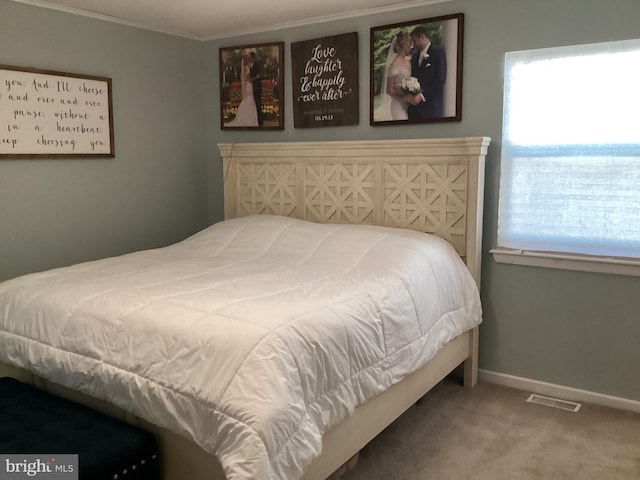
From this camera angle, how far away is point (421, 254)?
9.01 ft

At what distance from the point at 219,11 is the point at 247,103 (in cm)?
70

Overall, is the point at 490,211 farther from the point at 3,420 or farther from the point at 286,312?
the point at 3,420

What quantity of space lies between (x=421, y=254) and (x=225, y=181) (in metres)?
1.73

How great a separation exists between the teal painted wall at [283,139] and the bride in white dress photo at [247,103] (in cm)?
9

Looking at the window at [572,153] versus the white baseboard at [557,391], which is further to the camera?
the white baseboard at [557,391]

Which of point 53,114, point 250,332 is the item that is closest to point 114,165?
point 53,114

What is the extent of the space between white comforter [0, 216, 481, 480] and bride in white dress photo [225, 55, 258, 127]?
1290 millimetres

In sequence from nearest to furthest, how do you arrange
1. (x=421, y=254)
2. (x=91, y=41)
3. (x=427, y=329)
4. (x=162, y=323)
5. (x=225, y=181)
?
(x=162, y=323) < (x=427, y=329) < (x=421, y=254) < (x=91, y=41) < (x=225, y=181)

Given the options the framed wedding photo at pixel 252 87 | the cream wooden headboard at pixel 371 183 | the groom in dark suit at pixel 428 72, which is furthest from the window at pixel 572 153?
the framed wedding photo at pixel 252 87

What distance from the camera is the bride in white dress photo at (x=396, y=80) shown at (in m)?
3.24

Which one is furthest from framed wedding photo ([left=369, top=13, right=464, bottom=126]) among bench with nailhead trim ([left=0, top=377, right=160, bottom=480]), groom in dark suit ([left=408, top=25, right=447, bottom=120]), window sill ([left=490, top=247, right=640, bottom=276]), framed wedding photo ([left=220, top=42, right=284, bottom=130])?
bench with nailhead trim ([left=0, top=377, right=160, bottom=480])

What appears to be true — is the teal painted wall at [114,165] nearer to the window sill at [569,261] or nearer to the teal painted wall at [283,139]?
the teal painted wall at [283,139]

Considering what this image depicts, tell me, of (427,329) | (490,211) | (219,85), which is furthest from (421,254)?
(219,85)

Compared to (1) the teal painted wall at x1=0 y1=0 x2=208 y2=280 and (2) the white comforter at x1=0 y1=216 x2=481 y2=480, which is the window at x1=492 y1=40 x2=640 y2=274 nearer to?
(2) the white comforter at x1=0 y1=216 x2=481 y2=480
